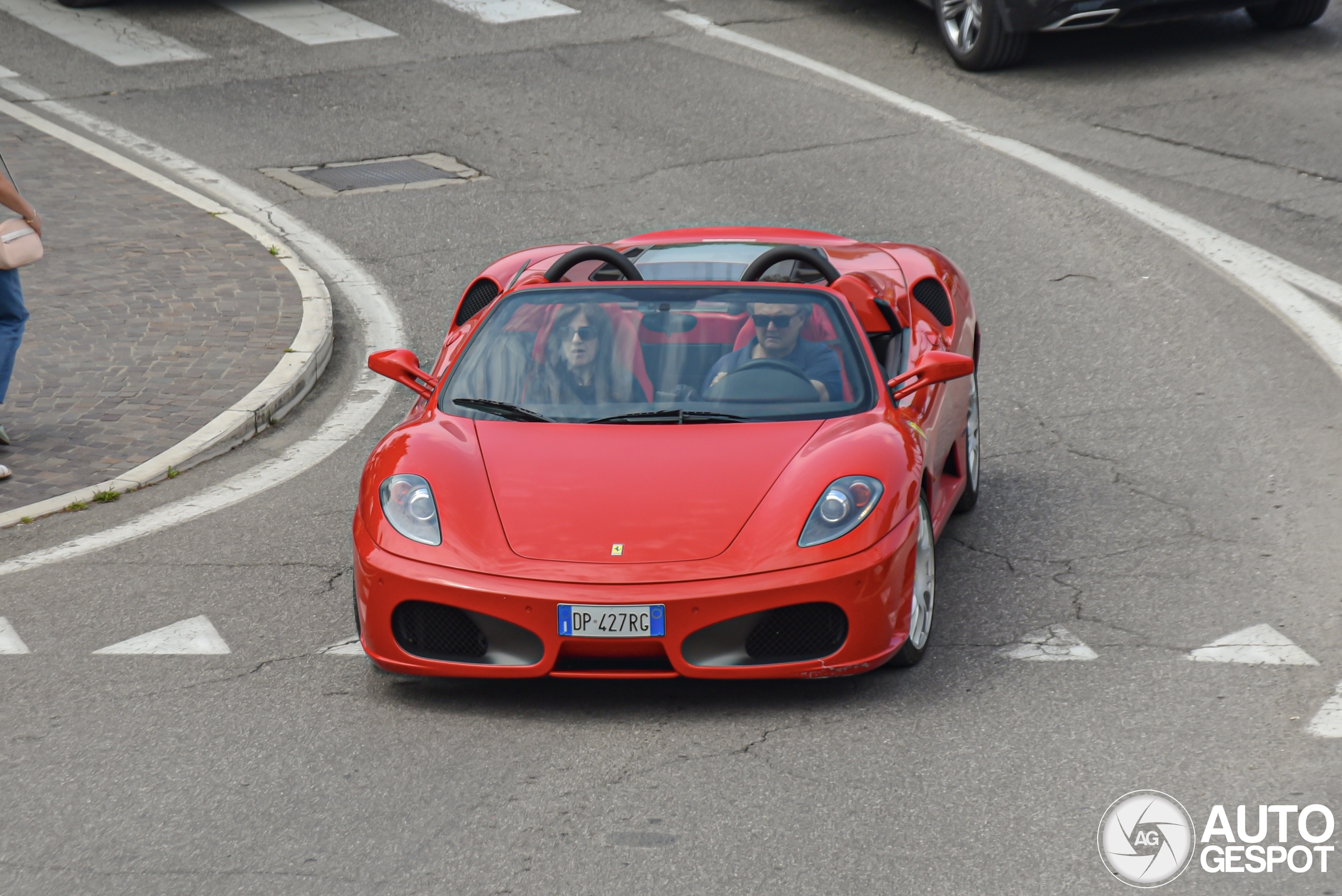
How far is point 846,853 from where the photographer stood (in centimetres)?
437

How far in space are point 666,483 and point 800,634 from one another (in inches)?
26.7

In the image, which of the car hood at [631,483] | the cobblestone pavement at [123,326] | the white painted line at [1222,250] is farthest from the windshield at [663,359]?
the white painted line at [1222,250]

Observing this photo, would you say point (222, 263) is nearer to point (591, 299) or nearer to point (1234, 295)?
point (591, 299)

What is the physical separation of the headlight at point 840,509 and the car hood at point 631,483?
0.19 m

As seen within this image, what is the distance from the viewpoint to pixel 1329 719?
198 inches

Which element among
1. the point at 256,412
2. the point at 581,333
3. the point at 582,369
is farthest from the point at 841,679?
the point at 256,412

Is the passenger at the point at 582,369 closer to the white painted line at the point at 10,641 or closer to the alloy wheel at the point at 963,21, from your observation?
the white painted line at the point at 10,641

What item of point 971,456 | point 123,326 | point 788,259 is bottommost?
point 123,326

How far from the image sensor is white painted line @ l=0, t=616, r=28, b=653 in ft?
19.6

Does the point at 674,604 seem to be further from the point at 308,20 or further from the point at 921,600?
the point at 308,20

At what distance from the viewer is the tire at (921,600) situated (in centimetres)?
544

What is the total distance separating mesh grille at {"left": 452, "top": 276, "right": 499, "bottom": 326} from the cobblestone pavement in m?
2.02

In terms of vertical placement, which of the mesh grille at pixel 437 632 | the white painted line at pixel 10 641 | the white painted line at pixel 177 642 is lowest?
the white painted line at pixel 10 641

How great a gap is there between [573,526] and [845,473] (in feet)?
2.98
